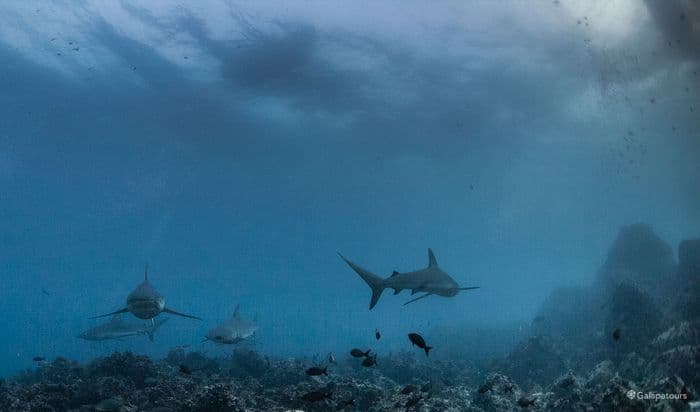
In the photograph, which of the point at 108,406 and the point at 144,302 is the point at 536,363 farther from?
the point at 108,406

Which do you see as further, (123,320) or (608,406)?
(123,320)

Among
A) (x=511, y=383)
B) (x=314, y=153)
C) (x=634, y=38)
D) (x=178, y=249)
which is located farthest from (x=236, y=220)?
(x=511, y=383)

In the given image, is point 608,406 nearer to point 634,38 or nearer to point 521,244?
point 634,38

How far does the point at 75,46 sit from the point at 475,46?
24.6 metres

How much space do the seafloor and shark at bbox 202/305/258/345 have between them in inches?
41.2

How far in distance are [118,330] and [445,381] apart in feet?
41.0

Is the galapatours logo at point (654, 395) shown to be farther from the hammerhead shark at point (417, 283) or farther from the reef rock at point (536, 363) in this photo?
the reef rock at point (536, 363)

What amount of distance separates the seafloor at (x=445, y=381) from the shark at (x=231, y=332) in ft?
3.43

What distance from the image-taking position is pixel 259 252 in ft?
362

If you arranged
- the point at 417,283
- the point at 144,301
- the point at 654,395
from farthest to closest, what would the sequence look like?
the point at 417,283
the point at 144,301
the point at 654,395

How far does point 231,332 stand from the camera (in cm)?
1113

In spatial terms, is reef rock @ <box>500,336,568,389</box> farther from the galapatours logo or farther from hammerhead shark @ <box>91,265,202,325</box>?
hammerhead shark @ <box>91,265,202,325</box>

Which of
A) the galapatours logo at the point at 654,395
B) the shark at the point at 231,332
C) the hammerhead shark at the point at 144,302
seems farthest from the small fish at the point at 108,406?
the galapatours logo at the point at 654,395

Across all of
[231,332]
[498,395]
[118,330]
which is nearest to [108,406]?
[231,332]
